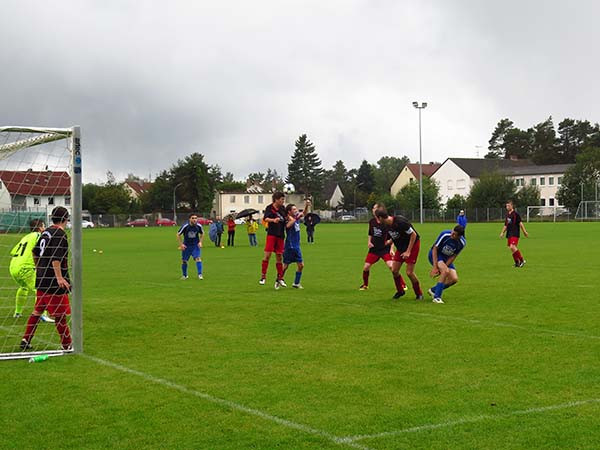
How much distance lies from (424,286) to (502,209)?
2894 inches

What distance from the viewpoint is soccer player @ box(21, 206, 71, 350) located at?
939 centimetres

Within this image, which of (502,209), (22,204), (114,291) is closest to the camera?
(22,204)

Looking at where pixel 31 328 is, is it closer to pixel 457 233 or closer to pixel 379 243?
pixel 457 233

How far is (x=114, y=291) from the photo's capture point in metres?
16.8

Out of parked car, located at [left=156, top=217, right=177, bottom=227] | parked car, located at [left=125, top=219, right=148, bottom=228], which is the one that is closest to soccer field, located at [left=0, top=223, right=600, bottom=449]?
parked car, located at [left=156, top=217, right=177, bottom=227]

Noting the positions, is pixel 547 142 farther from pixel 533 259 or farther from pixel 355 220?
pixel 533 259

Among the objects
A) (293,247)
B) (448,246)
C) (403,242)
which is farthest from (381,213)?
(293,247)

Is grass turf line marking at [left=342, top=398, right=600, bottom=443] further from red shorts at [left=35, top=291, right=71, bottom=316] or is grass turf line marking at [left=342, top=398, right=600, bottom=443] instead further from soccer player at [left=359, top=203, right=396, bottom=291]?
soccer player at [left=359, top=203, right=396, bottom=291]

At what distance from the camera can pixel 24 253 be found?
1208 centimetres

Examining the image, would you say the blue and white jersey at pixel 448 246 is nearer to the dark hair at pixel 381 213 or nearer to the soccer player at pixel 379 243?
the dark hair at pixel 381 213

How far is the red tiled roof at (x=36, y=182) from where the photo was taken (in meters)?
10.0

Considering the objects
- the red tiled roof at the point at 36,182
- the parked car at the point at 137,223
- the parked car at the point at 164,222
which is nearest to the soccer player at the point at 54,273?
the red tiled roof at the point at 36,182

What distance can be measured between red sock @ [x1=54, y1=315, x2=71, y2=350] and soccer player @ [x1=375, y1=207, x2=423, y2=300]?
20.8 feet

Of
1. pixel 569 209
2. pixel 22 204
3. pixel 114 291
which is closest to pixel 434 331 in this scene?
pixel 22 204
